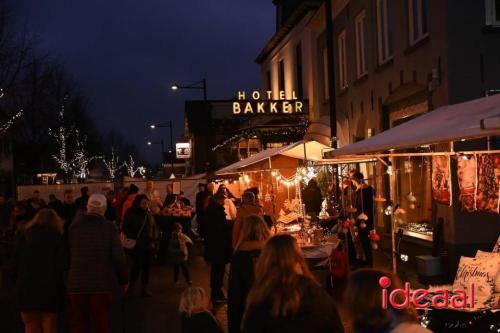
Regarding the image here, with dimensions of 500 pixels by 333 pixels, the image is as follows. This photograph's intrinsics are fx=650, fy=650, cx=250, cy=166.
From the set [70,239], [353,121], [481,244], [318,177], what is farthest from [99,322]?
[318,177]

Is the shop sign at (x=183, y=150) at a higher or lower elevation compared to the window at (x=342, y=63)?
lower

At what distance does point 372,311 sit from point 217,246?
693 cm

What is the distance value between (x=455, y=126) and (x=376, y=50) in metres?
9.89

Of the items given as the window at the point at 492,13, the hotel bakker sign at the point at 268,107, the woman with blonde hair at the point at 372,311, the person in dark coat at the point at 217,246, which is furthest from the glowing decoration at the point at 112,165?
the woman with blonde hair at the point at 372,311

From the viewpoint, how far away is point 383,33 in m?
15.5

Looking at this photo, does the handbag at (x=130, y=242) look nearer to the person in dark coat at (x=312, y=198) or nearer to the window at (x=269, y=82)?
the person in dark coat at (x=312, y=198)

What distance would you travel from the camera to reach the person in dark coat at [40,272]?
6.44 meters

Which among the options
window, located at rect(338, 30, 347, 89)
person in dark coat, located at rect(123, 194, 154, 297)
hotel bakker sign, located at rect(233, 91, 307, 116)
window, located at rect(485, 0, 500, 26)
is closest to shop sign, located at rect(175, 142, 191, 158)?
hotel bakker sign, located at rect(233, 91, 307, 116)

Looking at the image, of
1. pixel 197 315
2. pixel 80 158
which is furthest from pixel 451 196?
pixel 80 158

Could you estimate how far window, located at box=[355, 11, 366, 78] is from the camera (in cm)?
1715

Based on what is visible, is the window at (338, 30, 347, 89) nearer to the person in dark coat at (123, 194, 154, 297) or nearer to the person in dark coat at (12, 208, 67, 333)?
the person in dark coat at (123, 194, 154, 297)

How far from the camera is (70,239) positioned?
6.69 metres

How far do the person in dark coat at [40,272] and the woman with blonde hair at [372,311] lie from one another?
3950 mm

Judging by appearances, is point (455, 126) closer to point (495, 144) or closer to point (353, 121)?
→ point (495, 144)
